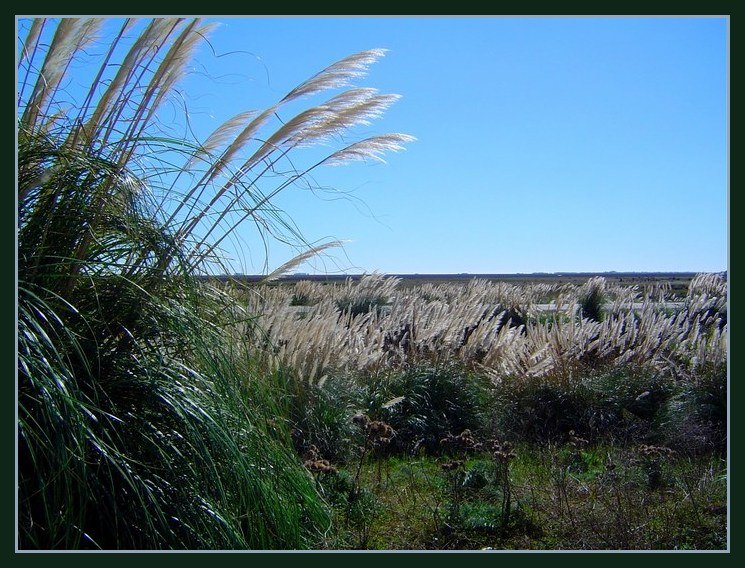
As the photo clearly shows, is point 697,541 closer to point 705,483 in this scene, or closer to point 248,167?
point 705,483

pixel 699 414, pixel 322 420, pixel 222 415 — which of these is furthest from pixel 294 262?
pixel 699 414

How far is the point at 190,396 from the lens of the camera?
2.53m

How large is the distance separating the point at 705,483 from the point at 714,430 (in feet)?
3.27

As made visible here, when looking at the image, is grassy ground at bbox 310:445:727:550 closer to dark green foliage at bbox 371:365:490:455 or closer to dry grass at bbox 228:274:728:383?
dark green foliage at bbox 371:365:490:455

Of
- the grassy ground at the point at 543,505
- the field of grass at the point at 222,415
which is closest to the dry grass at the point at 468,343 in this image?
the field of grass at the point at 222,415

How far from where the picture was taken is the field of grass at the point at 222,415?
7.84ft

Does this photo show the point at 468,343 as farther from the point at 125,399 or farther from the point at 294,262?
the point at 125,399

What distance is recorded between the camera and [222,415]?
256cm

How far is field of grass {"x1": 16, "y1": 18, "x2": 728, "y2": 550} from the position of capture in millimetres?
2391

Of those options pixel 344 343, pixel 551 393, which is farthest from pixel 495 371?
pixel 344 343

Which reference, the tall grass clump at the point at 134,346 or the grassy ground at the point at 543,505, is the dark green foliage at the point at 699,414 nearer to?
the grassy ground at the point at 543,505

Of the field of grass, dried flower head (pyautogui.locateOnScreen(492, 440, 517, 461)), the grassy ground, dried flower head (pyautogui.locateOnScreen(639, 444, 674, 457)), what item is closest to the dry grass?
the field of grass

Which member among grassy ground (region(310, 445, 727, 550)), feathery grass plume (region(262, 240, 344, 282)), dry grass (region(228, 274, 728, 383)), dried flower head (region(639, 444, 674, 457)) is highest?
feathery grass plume (region(262, 240, 344, 282))

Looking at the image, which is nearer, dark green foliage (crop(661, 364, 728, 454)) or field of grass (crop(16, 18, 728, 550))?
field of grass (crop(16, 18, 728, 550))
